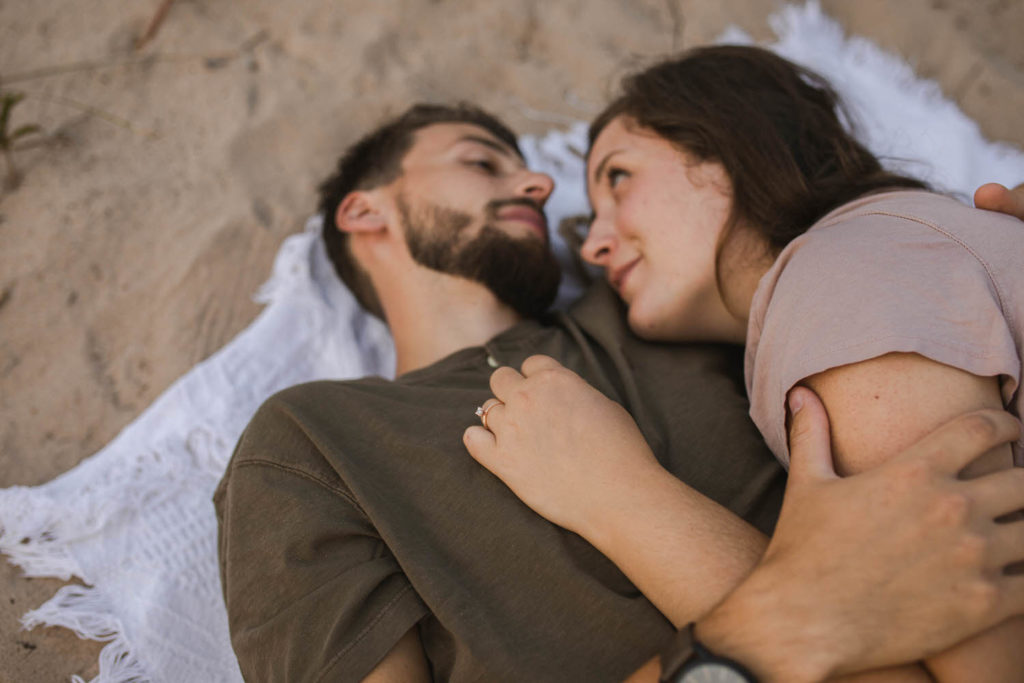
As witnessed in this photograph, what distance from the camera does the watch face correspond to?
41.9 inches

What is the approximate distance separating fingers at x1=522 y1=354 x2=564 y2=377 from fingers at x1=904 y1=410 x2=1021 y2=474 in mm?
744

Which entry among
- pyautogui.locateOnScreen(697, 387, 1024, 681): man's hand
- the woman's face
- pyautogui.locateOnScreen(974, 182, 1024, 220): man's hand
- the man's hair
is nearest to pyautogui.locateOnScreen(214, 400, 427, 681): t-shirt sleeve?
pyautogui.locateOnScreen(697, 387, 1024, 681): man's hand

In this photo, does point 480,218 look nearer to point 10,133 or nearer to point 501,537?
point 501,537

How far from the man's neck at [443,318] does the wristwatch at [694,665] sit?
137 centimetres

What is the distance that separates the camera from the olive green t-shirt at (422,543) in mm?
1388

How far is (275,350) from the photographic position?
2.63 metres

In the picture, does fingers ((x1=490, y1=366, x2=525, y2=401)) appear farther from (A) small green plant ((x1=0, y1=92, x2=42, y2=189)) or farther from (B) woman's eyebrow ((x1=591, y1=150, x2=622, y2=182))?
(A) small green plant ((x1=0, y1=92, x2=42, y2=189))

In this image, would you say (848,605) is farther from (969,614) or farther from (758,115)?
(758,115)

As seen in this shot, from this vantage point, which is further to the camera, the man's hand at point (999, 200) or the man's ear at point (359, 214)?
the man's ear at point (359, 214)

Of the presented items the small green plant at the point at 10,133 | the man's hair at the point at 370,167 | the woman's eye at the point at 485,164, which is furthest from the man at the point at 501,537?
the small green plant at the point at 10,133

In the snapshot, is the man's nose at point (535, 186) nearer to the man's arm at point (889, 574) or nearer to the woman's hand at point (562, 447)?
the woman's hand at point (562, 447)

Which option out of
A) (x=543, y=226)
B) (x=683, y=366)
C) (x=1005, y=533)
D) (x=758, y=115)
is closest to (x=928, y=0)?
(x=758, y=115)

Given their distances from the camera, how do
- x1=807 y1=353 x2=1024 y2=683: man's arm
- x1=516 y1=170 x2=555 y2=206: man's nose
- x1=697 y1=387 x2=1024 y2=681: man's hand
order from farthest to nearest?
x1=516 y1=170 x2=555 y2=206: man's nose → x1=807 y1=353 x2=1024 y2=683: man's arm → x1=697 y1=387 x2=1024 y2=681: man's hand

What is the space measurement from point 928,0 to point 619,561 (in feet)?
11.7
